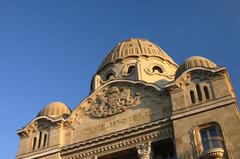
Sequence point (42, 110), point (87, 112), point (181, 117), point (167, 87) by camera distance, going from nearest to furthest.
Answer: point (181, 117) → point (167, 87) → point (87, 112) → point (42, 110)

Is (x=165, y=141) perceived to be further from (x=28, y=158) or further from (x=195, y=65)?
(x=28, y=158)

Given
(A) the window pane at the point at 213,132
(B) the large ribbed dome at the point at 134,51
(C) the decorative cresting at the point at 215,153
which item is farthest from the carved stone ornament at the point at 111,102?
(B) the large ribbed dome at the point at 134,51

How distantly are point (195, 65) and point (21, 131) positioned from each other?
1274 centimetres

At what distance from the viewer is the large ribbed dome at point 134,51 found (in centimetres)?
3409

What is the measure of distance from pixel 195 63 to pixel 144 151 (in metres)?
6.68

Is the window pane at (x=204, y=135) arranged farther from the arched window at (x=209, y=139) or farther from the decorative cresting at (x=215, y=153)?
the decorative cresting at (x=215, y=153)

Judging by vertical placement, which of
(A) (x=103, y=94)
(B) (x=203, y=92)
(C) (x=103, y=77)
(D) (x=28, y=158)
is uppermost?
(C) (x=103, y=77)

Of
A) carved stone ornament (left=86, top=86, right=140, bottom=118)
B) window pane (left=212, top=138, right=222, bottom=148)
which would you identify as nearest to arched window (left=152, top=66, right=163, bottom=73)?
carved stone ornament (left=86, top=86, right=140, bottom=118)

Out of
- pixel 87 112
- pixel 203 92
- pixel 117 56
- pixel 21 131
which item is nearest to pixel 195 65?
pixel 203 92

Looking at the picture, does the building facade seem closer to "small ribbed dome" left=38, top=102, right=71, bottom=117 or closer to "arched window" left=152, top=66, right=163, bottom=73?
"small ribbed dome" left=38, top=102, right=71, bottom=117

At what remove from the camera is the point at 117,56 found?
3438cm

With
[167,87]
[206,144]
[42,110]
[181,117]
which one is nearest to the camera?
[206,144]

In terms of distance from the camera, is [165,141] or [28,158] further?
[28,158]

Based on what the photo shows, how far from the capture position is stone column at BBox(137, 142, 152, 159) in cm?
2269
